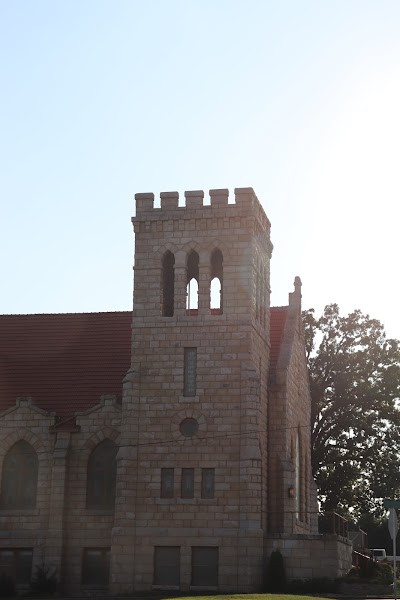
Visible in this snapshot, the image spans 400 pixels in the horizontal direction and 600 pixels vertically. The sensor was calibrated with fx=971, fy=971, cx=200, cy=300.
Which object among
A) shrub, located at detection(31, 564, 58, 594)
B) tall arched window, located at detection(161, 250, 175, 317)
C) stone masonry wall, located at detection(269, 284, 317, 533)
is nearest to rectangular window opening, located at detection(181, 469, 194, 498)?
stone masonry wall, located at detection(269, 284, 317, 533)

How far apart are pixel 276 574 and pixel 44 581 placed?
8755 mm

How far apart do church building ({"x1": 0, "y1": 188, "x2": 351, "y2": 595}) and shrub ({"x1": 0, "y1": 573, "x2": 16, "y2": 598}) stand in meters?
0.51

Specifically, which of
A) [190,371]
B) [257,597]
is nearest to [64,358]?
[190,371]

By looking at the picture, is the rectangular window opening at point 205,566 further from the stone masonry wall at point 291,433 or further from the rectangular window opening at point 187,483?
the stone masonry wall at point 291,433

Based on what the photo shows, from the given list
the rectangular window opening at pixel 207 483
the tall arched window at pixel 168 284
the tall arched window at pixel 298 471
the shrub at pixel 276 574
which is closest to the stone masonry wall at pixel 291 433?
the tall arched window at pixel 298 471

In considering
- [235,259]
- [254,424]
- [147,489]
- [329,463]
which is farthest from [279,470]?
[329,463]

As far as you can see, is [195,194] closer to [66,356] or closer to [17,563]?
[66,356]

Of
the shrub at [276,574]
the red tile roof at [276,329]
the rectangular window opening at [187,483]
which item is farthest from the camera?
the red tile roof at [276,329]

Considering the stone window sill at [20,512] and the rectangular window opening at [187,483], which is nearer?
the rectangular window opening at [187,483]

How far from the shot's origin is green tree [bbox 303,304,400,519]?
167 ft

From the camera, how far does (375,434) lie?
167 ft

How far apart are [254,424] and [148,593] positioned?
6989 mm

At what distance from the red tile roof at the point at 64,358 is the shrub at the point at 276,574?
928cm

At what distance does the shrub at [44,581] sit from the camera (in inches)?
1414
